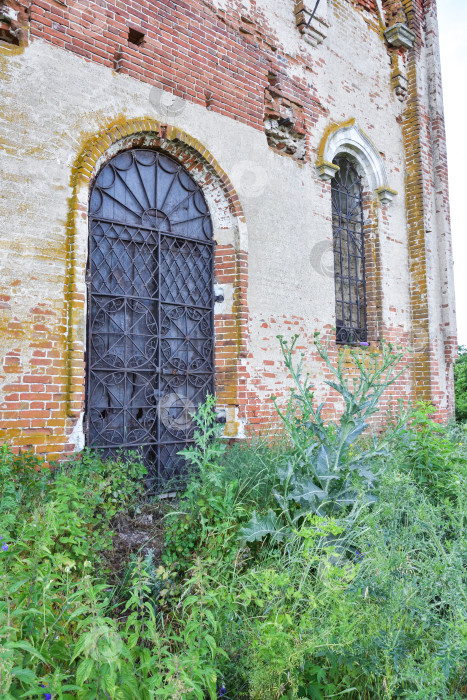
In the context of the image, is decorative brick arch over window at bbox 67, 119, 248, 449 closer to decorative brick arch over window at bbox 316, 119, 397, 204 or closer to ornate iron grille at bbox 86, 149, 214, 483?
ornate iron grille at bbox 86, 149, 214, 483

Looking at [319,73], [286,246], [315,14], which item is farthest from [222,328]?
[315,14]

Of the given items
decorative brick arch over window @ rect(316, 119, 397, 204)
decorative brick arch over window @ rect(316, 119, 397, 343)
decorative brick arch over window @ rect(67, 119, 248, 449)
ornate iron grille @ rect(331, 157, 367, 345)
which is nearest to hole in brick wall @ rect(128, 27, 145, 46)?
decorative brick arch over window @ rect(67, 119, 248, 449)

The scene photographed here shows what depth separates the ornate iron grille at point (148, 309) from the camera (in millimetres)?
4805

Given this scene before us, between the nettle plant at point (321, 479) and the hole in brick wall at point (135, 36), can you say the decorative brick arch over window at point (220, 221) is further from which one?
the nettle plant at point (321, 479)

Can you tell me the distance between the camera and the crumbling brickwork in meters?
4.17

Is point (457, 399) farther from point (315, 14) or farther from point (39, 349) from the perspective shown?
point (39, 349)

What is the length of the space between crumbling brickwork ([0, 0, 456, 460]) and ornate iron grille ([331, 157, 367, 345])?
0.59 feet

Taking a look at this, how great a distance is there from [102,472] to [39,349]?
1.17 metres

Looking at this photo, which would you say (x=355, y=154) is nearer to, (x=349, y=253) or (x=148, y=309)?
(x=349, y=253)

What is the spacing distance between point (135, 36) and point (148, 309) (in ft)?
9.30

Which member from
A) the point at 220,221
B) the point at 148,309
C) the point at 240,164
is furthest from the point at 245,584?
the point at 240,164

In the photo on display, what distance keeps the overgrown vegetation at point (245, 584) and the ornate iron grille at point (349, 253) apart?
3.42 metres

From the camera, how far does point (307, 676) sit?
2354 mm

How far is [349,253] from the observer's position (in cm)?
803
